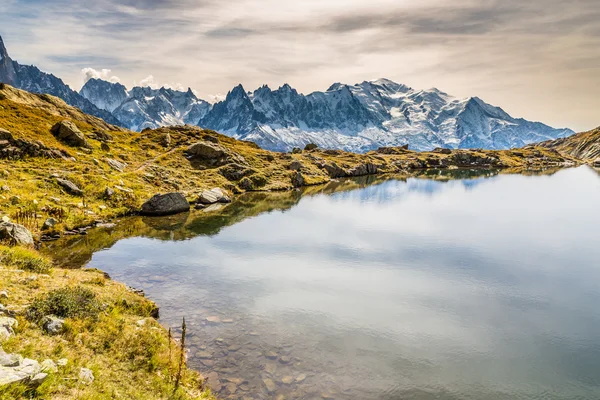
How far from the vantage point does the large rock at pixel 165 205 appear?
6388cm

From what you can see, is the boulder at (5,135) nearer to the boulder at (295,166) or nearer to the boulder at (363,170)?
the boulder at (295,166)

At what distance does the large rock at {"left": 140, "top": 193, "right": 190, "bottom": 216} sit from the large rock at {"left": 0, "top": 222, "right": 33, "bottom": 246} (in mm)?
29720

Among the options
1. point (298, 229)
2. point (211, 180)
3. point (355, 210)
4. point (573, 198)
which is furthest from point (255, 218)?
point (573, 198)

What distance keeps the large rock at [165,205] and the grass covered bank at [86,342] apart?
39.7 meters

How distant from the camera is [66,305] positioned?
18.5 metres

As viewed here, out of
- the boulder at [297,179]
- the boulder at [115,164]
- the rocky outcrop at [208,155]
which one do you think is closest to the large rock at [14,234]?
the boulder at [115,164]

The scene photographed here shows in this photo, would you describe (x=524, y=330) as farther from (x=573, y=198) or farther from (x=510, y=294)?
(x=573, y=198)

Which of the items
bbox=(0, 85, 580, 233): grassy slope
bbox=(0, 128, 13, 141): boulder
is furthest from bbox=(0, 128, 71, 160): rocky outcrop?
bbox=(0, 85, 580, 233): grassy slope

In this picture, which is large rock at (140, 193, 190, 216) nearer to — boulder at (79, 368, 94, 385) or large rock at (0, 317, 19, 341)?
large rock at (0, 317, 19, 341)

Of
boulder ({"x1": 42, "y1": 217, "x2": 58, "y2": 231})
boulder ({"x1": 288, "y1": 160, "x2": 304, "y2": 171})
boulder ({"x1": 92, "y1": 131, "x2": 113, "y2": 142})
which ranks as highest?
boulder ({"x1": 92, "y1": 131, "x2": 113, "y2": 142})

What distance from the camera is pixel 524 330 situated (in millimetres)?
27375

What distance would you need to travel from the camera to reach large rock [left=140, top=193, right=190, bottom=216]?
210 ft

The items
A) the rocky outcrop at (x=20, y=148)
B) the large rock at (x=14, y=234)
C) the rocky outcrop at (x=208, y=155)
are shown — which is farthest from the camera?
the rocky outcrop at (x=208, y=155)

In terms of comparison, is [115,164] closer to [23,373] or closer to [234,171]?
[234,171]
